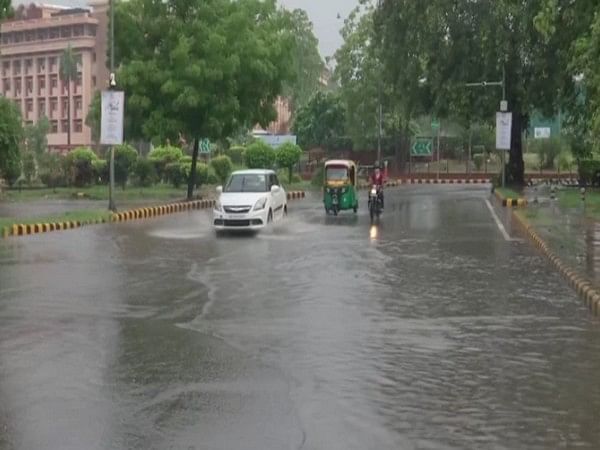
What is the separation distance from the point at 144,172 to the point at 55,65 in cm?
6694

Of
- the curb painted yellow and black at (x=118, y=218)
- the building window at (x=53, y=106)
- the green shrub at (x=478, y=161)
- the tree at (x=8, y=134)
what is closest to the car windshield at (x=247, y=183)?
the curb painted yellow and black at (x=118, y=218)

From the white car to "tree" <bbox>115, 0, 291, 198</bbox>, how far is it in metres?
10.1

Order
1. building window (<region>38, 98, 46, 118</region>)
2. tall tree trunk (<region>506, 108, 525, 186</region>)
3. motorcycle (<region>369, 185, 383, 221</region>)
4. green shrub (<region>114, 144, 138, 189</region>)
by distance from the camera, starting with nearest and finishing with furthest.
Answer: motorcycle (<region>369, 185, 383, 221</region>)
green shrub (<region>114, 144, 138, 189</region>)
tall tree trunk (<region>506, 108, 525, 186</region>)
building window (<region>38, 98, 46, 118</region>)

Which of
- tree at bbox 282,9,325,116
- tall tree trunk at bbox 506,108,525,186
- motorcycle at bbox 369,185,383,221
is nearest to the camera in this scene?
motorcycle at bbox 369,185,383,221

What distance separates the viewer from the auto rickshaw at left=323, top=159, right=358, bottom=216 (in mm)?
30391

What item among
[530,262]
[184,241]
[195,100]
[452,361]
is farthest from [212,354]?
[195,100]

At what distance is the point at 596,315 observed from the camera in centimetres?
1181

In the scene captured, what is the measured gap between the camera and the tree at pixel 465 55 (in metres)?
41.2

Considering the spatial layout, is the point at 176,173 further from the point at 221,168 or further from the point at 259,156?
the point at 221,168

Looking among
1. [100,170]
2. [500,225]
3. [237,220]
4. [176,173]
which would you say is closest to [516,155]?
[176,173]

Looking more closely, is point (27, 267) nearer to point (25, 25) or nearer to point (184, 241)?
point (184, 241)

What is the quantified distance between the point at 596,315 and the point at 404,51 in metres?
34.1

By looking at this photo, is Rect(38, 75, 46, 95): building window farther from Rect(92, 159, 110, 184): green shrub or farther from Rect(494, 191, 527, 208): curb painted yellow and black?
Rect(494, 191, 527, 208): curb painted yellow and black

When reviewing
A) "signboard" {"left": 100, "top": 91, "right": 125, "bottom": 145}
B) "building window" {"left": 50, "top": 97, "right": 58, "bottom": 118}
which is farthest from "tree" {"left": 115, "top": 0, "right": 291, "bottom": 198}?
"building window" {"left": 50, "top": 97, "right": 58, "bottom": 118}
